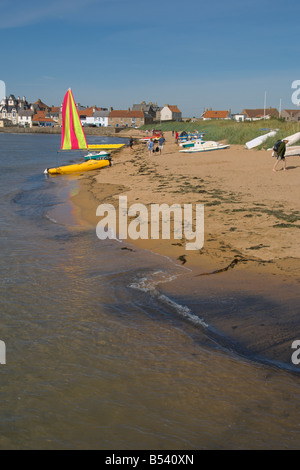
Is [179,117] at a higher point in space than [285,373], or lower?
higher

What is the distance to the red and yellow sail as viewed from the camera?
30797 millimetres

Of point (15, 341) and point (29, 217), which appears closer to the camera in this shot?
point (15, 341)

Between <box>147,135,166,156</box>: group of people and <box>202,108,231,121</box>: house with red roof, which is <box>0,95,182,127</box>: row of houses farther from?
<box>147,135,166,156</box>: group of people

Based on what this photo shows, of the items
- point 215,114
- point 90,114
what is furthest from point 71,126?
point 90,114

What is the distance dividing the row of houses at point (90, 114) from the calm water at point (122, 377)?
5518 inches

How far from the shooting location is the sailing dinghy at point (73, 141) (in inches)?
1166

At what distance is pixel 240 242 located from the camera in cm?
973

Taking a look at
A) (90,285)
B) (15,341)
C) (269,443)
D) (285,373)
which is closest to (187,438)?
(269,443)

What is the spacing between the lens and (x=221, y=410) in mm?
4203

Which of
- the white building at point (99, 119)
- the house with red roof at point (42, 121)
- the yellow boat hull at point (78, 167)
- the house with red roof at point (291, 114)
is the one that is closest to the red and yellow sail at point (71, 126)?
the yellow boat hull at point (78, 167)

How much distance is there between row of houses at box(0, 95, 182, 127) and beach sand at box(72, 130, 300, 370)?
422 feet

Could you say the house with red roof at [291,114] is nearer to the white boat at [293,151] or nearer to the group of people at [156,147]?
the group of people at [156,147]

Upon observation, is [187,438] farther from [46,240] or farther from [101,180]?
[101,180]
